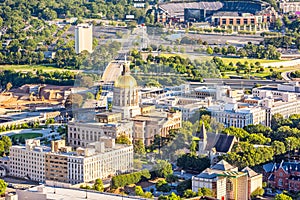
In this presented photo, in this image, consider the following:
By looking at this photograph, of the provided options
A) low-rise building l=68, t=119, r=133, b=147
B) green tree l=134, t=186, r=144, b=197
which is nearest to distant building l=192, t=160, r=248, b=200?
green tree l=134, t=186, r=144, b=197

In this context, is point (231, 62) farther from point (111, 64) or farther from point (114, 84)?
point (114, 84)

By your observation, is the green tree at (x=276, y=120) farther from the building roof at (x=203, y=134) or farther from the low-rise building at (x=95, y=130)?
the low-rise building at (x=95, y=130)

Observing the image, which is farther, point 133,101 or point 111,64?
point 111,64

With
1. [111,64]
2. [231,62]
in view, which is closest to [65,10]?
[231,62]

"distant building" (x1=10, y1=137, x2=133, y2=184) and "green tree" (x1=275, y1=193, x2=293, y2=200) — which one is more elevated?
"distant building" (x1=10, y1=137, x2=133, y2=184)

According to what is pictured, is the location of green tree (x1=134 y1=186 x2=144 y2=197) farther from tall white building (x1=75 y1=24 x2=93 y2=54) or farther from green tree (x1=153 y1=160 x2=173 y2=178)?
tall white building (x1=75 y1=24 x2=93 y2=54)
